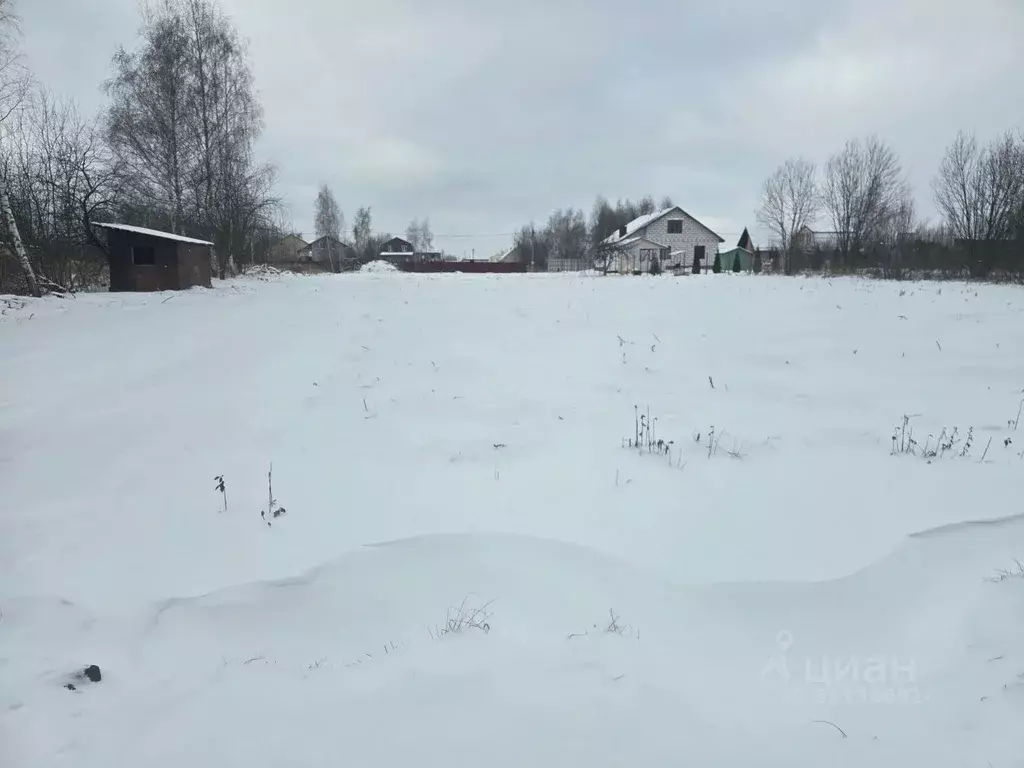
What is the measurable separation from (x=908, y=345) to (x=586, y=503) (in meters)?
7.03

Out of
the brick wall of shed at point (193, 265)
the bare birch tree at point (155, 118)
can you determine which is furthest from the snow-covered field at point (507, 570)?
the bare birch tree at point (155, 118)

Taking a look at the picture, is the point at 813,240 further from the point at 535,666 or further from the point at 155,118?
the point at 535,666

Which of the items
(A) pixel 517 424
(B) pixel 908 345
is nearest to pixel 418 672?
(A) pixel 517 424

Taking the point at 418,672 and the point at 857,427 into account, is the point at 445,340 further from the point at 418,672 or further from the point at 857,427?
the point at 418,672

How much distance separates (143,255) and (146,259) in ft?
0.41

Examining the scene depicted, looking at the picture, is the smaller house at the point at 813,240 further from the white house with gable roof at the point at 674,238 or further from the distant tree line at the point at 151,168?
the distant tree line at the point at 151,168

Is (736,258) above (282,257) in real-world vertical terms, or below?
below

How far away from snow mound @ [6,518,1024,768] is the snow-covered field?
1cm

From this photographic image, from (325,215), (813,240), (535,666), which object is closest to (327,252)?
(325,215)

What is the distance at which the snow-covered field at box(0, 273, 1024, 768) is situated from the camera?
88.2 inches

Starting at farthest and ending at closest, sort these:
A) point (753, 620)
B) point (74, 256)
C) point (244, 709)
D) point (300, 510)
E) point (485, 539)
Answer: point (74, 256)
point (300, 510)
point (485, 539)
point (753, 620)
point (244, 709)

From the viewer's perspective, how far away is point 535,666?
8.37 ft

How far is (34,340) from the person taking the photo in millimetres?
8148

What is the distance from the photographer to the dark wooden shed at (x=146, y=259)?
15031mm
